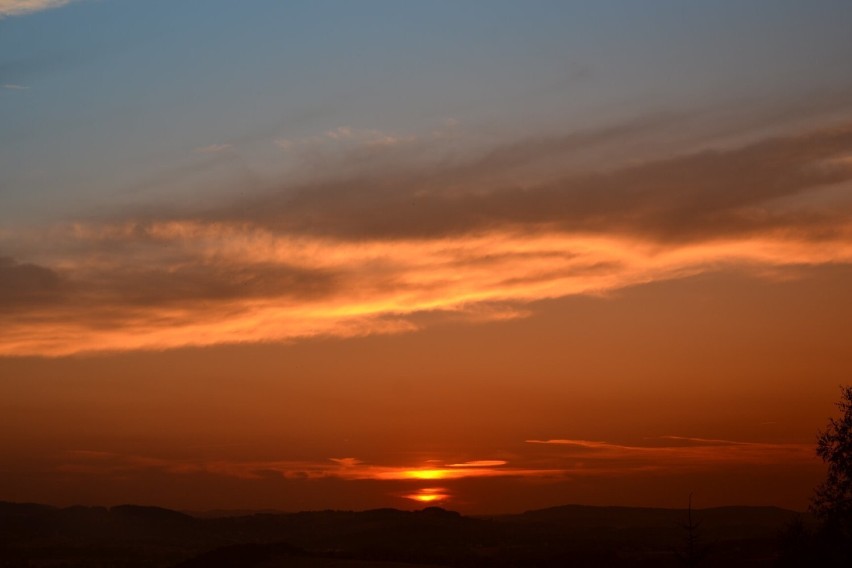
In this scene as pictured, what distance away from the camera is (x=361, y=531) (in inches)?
5906

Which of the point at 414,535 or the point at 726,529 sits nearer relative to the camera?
the point at 414,535

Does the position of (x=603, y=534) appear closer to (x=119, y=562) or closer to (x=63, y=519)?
(x=119, y=562)

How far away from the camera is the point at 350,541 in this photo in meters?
137

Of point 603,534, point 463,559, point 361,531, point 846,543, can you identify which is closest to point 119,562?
point 463,559

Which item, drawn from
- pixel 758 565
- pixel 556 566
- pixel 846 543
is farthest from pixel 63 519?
pixel 846 543

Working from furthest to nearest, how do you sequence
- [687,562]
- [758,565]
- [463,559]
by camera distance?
[463,559]
[758,565]
[687,562]

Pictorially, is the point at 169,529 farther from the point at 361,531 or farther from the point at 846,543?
the point at 846,543

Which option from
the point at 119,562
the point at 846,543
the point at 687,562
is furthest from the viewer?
the point at 119,562

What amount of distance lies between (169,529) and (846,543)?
15673 cm

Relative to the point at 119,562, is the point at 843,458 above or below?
above

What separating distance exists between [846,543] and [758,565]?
77.9 ft

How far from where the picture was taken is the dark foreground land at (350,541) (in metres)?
81.0

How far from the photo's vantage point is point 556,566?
2972 inches

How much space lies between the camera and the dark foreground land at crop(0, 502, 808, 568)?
80975 mm
